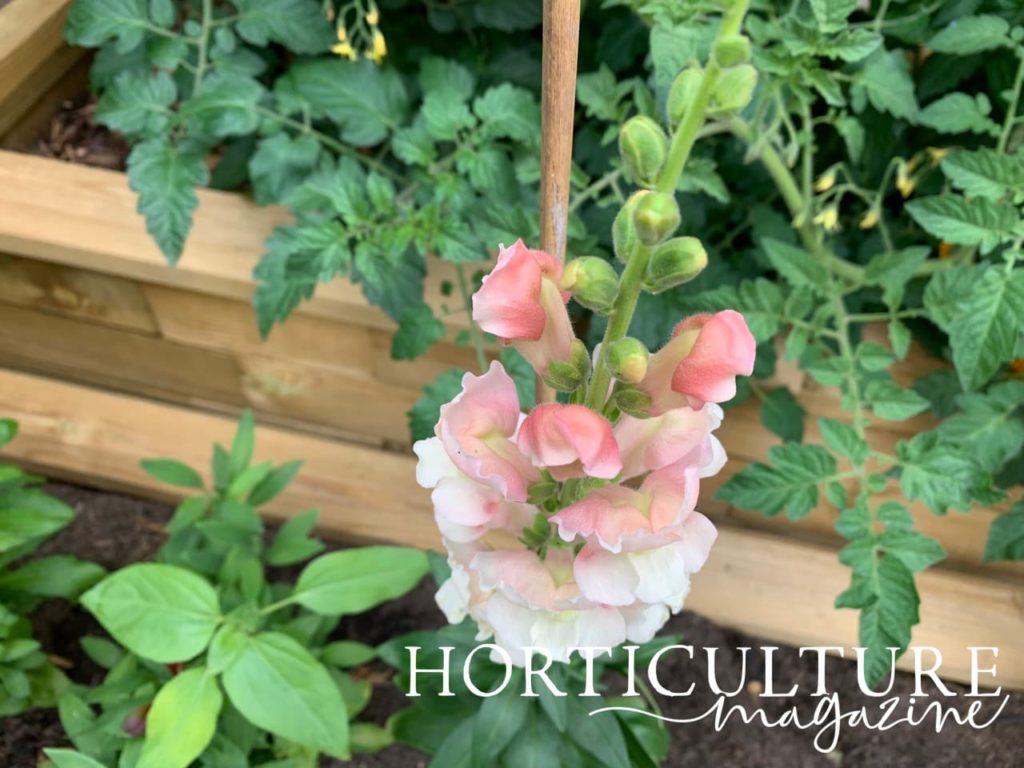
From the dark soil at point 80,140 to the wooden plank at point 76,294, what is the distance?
0.13 m

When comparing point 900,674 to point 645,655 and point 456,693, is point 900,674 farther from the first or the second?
point 456,693

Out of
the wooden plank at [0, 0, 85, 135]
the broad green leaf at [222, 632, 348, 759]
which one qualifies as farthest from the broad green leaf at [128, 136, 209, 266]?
the broad green leaf at [222, 632, 348, 759]

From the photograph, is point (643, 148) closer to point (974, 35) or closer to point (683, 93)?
point (683, 93)

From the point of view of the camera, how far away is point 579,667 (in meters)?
0.74

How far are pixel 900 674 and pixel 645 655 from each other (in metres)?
0.43

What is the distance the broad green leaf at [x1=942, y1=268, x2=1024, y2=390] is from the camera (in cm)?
72

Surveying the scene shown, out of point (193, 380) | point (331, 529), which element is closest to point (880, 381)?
point (331, 529)

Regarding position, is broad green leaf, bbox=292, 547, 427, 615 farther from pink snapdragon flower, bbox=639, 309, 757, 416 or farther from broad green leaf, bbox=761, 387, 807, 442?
pink snapdragon flower, bbox=639, 309, 757, 416

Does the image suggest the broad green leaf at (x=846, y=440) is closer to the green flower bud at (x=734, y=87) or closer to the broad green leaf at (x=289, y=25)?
the green flower bud at (x=734, y=87)

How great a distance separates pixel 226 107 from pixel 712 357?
2.13 ft

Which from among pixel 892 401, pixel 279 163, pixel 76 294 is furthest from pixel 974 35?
pixel 76 294

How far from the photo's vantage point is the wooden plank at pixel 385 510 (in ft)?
3.20

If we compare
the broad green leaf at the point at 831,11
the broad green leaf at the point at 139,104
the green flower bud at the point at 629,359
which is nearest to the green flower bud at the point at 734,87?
the green flower bud at the point at 629,359

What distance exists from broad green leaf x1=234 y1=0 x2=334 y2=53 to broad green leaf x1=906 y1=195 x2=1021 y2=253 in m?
0.57
